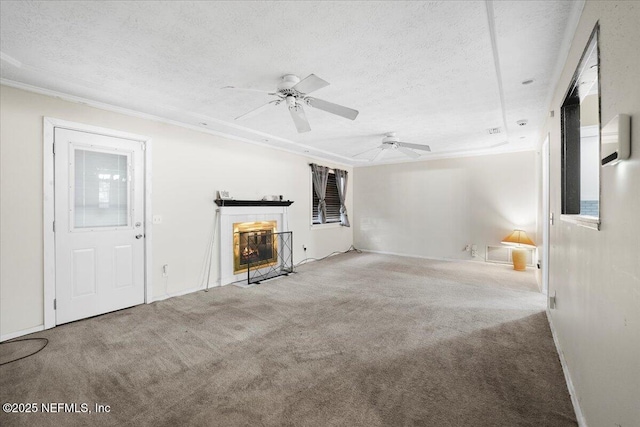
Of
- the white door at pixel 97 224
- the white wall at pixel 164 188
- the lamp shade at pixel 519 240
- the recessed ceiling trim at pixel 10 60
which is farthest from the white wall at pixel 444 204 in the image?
the recessed ceiling trim at pixel 10 60

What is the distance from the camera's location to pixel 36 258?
290 cm

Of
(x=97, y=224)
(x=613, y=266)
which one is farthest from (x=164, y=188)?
(x=613, y=266)

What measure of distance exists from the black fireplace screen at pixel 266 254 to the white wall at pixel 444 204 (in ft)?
9.29

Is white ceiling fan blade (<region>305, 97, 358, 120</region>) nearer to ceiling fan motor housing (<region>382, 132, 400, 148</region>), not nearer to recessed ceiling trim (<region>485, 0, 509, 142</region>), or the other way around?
recessed ceiling trim (<region>485, 0, 509, 142</region>)

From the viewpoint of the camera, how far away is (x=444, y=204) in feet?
21.5

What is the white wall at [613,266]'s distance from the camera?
96 cm

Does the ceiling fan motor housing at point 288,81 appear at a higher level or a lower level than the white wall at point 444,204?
higher

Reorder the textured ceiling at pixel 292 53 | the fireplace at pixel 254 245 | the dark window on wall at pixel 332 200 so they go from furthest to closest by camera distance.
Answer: the dark window on wall at pixel 332 200 → the fireplace at pixel 254 245 → the textured ceiling at pixel 292 53

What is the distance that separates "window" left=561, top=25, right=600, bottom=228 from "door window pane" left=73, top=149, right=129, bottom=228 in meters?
4.57

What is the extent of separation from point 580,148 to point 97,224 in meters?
4.85

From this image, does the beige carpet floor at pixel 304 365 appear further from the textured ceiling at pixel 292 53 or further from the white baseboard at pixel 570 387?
the textured ceiling at pixel 292 53

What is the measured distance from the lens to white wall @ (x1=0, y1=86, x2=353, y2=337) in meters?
2.76

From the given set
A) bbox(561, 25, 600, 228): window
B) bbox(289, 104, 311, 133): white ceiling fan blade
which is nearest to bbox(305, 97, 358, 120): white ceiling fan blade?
bbox(289, 104, 311, 133): white ceiling fan blade

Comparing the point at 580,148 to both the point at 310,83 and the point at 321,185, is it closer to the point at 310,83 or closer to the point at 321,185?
the point at 310,83
